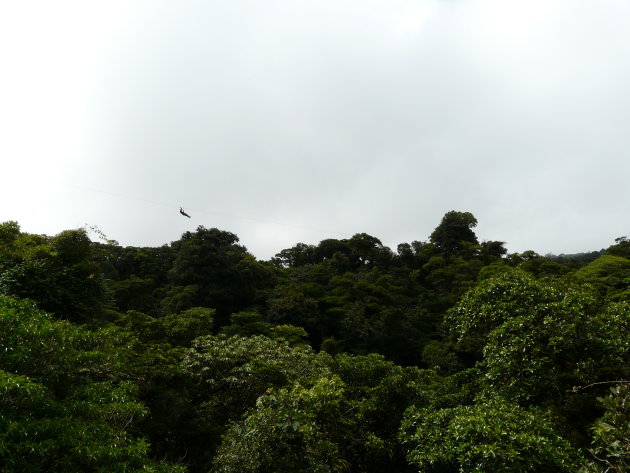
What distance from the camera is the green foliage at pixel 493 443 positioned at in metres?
6.29

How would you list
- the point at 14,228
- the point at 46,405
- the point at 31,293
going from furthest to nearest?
the point at 14,228
the point at 31,293
the point at 46,405

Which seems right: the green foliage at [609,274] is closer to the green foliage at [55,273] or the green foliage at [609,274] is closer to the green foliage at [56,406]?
the green foliage at [56,406]

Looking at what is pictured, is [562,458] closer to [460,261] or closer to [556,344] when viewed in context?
[556,344]

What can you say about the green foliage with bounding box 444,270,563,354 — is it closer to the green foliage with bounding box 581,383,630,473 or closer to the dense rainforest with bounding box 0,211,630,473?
the dense rainforest with bounding box 0,211,630,473

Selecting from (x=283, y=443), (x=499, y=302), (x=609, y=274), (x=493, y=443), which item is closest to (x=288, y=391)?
(x=283, y=443)

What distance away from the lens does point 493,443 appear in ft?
21.3

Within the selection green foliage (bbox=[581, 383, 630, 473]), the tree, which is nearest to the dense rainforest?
green foliage (bbox=[581, 383, 630, 473])

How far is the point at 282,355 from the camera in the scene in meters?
12.8

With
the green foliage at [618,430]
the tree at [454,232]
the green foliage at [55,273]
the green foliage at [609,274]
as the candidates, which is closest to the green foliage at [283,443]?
the green foliage at [618,430]

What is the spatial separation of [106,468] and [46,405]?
53.9 inches

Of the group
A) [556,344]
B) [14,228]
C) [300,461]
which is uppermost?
[14,228]

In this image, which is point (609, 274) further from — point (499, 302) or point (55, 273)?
point (55, 273)

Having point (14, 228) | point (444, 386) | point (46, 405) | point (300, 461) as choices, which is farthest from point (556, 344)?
point (14, 228)

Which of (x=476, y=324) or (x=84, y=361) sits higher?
(x=476, y=324)
